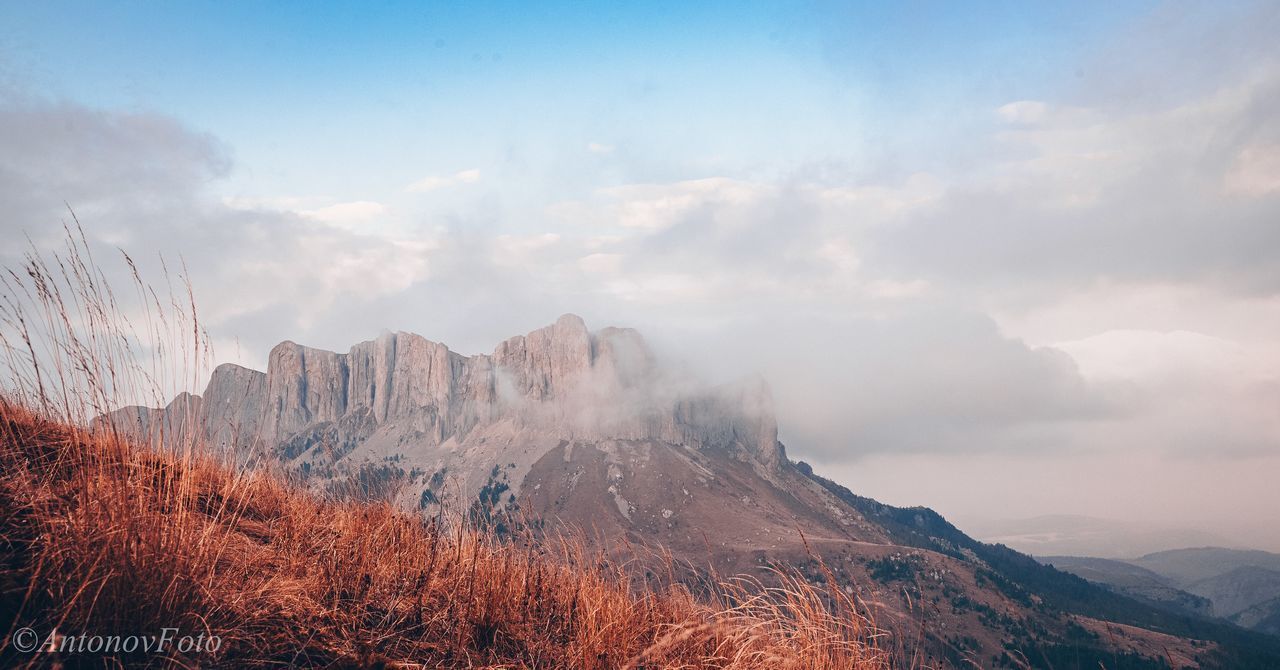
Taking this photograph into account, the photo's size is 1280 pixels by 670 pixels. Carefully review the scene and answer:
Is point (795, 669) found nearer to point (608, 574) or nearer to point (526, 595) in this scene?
point (526, 595)

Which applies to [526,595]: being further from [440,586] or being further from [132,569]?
[132,569]

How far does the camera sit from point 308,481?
10.5 m

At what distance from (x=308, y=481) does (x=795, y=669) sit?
28.7 ft

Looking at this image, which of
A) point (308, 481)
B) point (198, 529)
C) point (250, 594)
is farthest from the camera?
point (308, 481)

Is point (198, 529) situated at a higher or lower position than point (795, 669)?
higher

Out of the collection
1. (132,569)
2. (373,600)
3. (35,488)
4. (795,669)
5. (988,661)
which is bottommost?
(988,661)

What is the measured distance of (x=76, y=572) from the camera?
363cm

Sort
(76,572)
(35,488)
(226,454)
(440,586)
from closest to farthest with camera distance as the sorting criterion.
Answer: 1. (76,572)
2. (35,488)
3. (440,586)
4. (226,454)

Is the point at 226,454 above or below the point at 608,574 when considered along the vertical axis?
above

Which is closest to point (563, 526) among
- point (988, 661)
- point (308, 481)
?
point (308, 481)

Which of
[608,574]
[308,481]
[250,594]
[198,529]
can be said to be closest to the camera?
[250,594]

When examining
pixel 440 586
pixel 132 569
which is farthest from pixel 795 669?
pixel 132 569

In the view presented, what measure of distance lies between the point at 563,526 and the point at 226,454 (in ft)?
14.6

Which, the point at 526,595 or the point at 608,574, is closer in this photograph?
the point at 526,595
